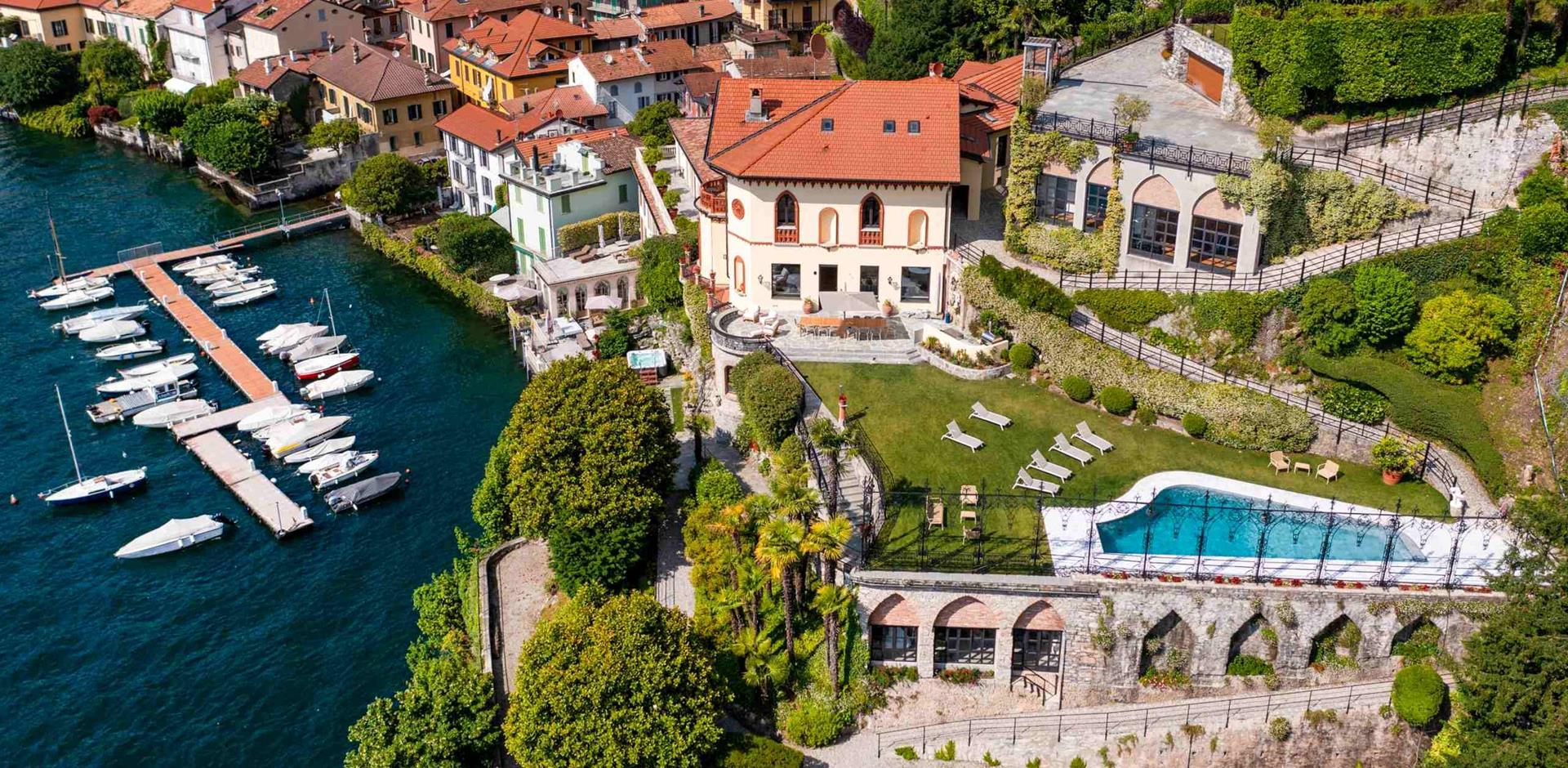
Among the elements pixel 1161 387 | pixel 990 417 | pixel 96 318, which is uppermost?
pixel 1161 387

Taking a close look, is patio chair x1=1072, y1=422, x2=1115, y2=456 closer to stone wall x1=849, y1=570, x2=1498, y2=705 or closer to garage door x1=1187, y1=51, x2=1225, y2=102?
stone wall x1=849, y1=570, x2=1498, y2=705

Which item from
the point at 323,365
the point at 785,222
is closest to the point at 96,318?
the point at 323,365

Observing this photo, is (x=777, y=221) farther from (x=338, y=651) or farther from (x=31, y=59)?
(x=31, y=59)

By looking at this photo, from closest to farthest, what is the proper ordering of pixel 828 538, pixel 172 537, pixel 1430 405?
1. pixel 828 538
2. pixel 1430 405
3. pixel 172 537

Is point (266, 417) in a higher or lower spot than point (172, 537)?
higher

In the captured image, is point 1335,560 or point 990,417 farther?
point 990,417

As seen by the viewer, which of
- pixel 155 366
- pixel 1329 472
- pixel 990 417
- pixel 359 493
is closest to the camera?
pixel 1329 472

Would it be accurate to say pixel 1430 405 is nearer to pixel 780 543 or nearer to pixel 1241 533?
pixel 1241 533
